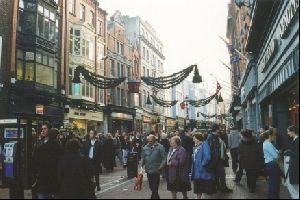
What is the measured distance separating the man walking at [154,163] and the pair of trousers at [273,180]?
2.65 m

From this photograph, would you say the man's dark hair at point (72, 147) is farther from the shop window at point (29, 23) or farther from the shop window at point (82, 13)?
the shop window at point (82, 13)

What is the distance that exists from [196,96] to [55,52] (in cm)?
7645

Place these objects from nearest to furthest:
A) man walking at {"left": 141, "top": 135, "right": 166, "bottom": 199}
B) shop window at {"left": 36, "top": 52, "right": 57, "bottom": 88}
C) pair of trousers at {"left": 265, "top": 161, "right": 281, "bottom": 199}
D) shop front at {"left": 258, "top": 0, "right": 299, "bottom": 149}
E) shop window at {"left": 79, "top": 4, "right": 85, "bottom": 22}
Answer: pair of trousers at {"left": 265, "top": 161, "right": 281, "bottom": 199}
man walking at {"left": 141, "top": 135, "right": 166, "bottom": 199}
shop front at {"left": 258, "top": 0, "right": 299, "bottom": 149}
shop window at {"left": 36, "top": 52, "right": 57, "bottom": 88}
shop window at {"left": 79, "top": 4, "right": 85, "bottom": 22}

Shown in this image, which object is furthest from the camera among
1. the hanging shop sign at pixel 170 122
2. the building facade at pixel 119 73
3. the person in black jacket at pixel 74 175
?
the hanging shop sign at pixel 170 122

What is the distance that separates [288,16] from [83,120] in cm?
2517

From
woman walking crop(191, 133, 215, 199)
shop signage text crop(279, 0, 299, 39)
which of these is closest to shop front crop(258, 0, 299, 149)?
shop signage text crop(279, 0, 299, 39)

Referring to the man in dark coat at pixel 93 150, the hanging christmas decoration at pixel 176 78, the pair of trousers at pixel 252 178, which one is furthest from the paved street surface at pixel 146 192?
the hanging christmas decoration at pixel 176 78

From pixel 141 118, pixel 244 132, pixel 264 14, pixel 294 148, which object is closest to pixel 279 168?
pixel 294 148

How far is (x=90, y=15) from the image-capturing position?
37750mm

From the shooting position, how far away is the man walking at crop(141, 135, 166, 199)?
417 inches

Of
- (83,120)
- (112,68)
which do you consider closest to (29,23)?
(83,120)

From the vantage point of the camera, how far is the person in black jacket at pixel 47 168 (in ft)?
27.5

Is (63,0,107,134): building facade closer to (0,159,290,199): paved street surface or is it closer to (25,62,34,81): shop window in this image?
(25,62,34,81): shop window

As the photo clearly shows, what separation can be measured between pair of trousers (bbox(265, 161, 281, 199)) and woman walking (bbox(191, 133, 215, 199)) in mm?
1369
